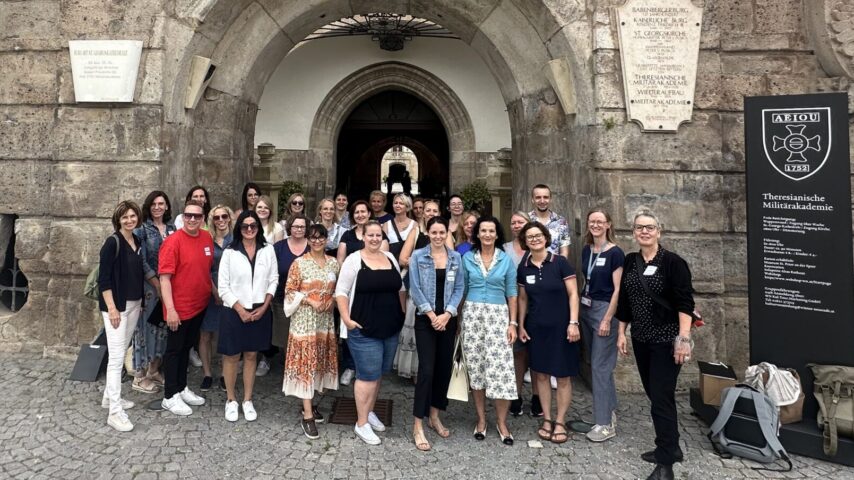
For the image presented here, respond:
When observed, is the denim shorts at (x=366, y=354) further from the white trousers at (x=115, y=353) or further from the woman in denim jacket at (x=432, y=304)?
the white trousers at (x=115, y=353)

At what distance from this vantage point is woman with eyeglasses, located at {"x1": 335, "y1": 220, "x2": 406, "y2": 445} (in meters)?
3.35

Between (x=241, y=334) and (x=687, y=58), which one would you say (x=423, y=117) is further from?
(x=241, y=334)

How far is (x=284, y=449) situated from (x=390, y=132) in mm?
9201

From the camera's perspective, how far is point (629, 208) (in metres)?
4.46

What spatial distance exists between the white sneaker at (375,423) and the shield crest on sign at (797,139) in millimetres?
3550

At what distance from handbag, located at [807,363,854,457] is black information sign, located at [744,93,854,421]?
140 mm

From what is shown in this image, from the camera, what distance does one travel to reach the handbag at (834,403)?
3174mm

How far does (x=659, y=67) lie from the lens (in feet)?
14.5

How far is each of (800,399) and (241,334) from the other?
4069 mm

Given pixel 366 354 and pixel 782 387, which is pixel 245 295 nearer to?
pixel 366 354

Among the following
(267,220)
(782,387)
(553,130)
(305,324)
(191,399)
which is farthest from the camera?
(553,130)

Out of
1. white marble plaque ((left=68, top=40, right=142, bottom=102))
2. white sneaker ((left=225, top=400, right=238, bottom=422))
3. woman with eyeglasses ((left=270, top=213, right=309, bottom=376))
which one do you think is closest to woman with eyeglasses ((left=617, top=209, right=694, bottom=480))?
woman with eyeglasses ((left=270, top=213, right=309, bottom=376))

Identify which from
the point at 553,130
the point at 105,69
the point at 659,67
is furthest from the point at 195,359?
the point at 659,67

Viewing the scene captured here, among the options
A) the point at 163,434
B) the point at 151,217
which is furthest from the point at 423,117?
the point at 163,434
